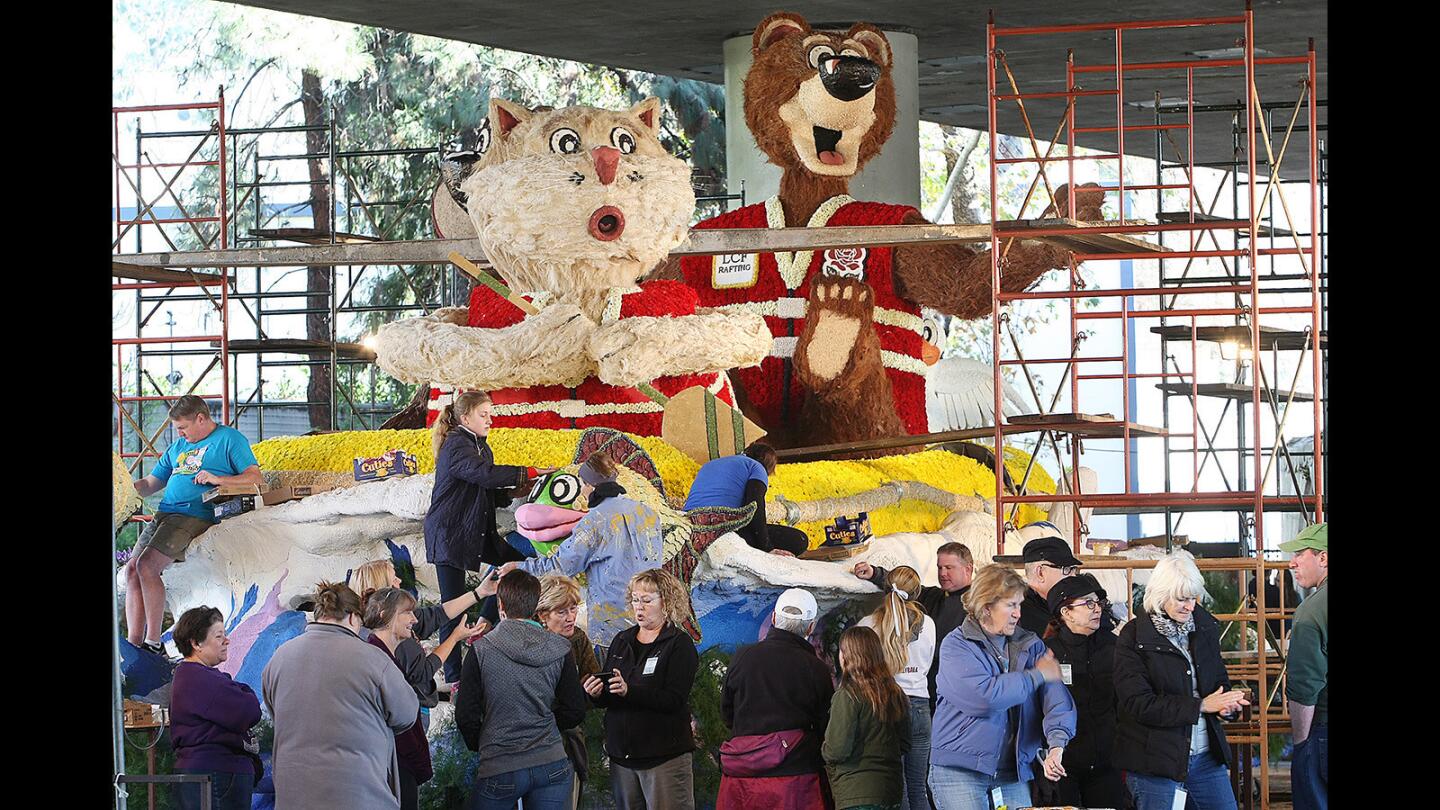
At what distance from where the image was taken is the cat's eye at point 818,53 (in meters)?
8.75

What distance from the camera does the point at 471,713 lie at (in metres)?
6.01

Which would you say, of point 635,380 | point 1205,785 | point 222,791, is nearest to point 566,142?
point 635,380

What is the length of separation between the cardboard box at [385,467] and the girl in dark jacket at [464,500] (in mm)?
486

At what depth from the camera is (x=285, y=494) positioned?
25.5 feet

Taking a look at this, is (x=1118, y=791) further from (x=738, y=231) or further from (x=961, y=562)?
(x=738, y=231)

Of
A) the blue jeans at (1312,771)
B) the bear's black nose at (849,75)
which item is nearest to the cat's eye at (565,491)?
the bear's black nose at (849,75)

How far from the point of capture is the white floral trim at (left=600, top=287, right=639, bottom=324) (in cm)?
776

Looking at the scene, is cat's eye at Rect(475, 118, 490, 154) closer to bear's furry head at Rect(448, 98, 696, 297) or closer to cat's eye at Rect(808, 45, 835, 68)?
bear's furry head at Rect(448, 98, 696, 297)

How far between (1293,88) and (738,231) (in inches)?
280

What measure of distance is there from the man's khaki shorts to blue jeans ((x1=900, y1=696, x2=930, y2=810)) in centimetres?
289

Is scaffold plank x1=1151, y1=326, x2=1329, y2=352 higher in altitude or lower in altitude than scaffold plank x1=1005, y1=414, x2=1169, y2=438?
higher

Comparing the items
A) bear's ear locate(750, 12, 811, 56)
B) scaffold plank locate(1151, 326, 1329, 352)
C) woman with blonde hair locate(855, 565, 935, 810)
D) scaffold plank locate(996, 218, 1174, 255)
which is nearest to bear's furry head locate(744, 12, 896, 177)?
bear's ear locate(750, 12, 811, 56)

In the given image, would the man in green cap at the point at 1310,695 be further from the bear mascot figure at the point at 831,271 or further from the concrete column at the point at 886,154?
the concrete column at the point at 886,154

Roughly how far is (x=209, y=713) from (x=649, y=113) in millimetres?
3267
